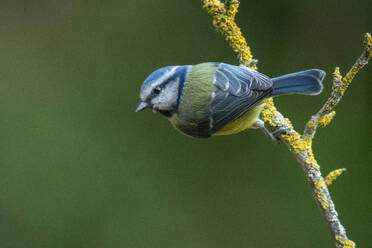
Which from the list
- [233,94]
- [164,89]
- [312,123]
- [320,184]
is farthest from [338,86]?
[164,89]

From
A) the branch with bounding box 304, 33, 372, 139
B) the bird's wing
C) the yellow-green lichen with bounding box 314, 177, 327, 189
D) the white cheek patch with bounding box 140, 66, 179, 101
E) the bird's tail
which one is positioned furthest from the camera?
the bird's tail

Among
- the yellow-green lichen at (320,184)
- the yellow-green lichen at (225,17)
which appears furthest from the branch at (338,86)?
the yellow-green lichen at (225,17)

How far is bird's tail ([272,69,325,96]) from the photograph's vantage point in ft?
6.48

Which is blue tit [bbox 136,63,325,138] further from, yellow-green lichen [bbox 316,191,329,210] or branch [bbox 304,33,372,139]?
yellow-green lichen [bbox 316,191,329,210]

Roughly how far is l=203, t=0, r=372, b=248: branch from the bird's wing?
0.21ft

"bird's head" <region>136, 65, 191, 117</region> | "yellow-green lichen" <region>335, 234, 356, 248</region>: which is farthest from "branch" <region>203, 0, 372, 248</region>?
"bird's head" <region>136, 65, 191, 117</region>

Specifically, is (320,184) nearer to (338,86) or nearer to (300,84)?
(338,86)

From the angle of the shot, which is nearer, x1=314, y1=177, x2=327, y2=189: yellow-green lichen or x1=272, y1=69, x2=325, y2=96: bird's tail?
x1=314, y1=177, x2=327, y2=189: yellow-green lichen

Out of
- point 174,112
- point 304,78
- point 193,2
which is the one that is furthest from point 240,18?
point 174,112

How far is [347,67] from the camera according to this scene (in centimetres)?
289

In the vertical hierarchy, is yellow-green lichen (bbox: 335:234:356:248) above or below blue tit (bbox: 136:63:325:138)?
below

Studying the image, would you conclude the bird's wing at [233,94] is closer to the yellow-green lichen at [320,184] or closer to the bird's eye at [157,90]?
the bird's eye at [157,90]

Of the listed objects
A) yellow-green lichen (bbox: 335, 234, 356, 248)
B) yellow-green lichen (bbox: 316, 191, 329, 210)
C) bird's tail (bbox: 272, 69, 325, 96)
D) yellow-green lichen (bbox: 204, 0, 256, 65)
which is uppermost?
yellow-green lichen (bbox: 204, 0, 256, 65)

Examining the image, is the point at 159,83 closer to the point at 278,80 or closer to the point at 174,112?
the point at 174,112
